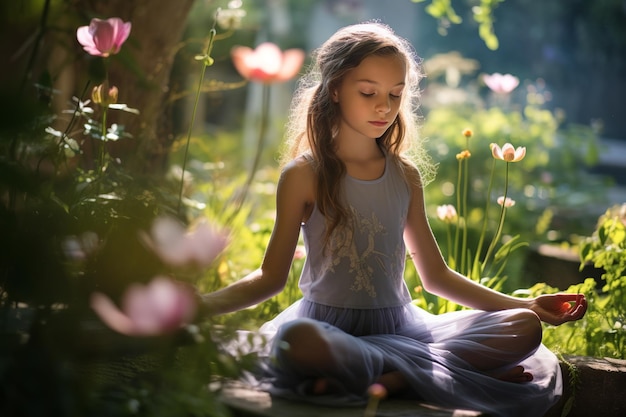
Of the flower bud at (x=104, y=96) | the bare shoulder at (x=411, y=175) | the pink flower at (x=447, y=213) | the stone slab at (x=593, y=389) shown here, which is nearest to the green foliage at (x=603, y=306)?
the stone slab at (x=593, y=389)

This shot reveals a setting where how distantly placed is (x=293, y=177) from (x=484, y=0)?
1422mm

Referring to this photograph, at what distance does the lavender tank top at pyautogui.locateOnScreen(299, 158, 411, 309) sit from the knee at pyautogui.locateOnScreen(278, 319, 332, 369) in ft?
1.03

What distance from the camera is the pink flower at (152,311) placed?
1249 mm

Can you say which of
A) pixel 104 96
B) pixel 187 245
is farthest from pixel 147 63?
pixel 187 245

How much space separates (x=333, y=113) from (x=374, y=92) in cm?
14

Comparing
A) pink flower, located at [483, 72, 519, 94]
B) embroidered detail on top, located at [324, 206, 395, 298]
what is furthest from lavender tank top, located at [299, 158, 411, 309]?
pink flower, located at [483, 72, 519, 94]

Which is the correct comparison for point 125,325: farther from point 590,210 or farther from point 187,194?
point 590,210

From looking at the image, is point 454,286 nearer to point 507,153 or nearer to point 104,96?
point 507,153

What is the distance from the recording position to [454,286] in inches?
92.7

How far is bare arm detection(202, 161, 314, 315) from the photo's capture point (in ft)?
7.16

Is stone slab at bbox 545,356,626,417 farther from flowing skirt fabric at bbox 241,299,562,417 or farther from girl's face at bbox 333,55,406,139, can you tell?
girl's face at bbox 333,55,406,139

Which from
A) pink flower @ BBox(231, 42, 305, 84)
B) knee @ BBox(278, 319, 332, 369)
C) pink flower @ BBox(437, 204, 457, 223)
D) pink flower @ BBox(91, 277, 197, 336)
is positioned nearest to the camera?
pink flower @ BBox(91, 277, 197, 336)

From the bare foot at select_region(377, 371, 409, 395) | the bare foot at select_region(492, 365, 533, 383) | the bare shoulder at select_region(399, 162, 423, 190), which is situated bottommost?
the bare foot at select_region(377, 371, 409, 395)

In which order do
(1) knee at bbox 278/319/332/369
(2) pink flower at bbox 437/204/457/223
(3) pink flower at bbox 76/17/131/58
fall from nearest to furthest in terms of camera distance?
1. (1) knee at bbox 278/319/332/369
2. (3) pink flower at bbox 76/17/131/58
3. (2) pink flower at bbox 437/204/457/223
